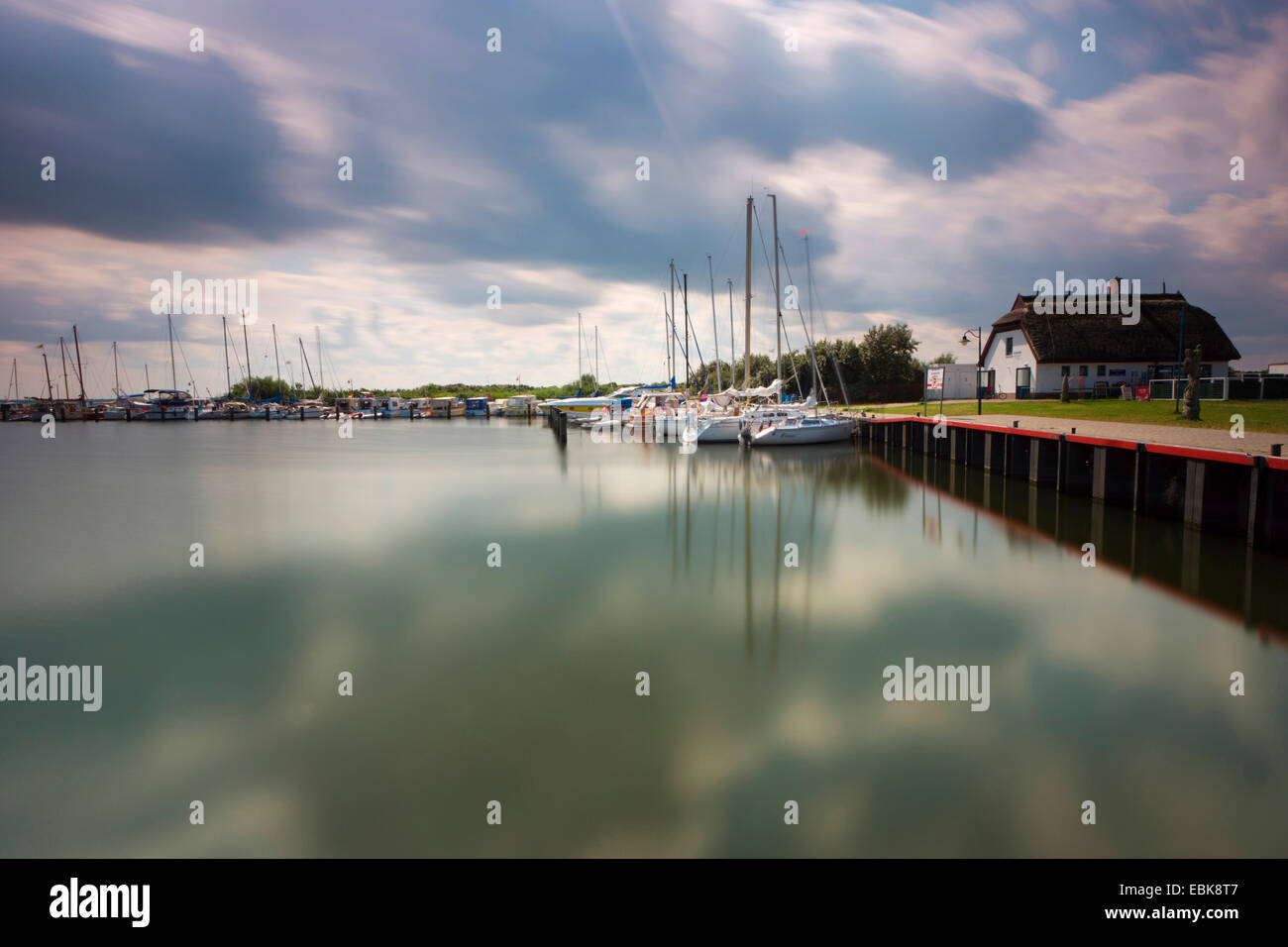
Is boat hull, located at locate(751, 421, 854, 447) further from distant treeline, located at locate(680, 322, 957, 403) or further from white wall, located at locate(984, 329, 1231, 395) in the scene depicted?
distant treeline, located at locate(680, 322, 957, 403)

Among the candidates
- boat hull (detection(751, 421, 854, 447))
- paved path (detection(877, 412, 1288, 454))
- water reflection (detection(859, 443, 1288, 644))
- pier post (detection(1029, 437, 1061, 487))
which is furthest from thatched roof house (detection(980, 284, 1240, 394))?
pier post (detection(1029, 437, 1061, 487))

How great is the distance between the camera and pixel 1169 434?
63.1 feet

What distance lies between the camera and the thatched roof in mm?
42031

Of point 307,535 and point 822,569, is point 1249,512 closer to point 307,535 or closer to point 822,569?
point 822,569

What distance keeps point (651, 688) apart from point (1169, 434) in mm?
18481

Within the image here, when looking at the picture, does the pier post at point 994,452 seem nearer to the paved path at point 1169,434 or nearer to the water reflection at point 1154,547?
the paved path at point 1169,434

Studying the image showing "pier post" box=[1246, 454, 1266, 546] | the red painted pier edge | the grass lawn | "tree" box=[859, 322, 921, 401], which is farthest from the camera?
"tree" box=[859, 322, 921, 401]

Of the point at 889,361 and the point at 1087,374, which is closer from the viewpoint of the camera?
the point at 1087,374

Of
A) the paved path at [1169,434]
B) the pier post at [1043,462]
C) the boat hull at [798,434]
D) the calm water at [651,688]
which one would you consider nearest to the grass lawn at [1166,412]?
the paved path at [1169,434]

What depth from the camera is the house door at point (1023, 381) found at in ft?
144

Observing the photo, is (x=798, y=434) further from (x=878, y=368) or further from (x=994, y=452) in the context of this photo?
(x=878, y=368)

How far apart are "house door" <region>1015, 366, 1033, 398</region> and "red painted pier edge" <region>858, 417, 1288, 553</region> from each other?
1917 cm

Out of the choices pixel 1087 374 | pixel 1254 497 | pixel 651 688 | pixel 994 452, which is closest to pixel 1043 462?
pixel 994 452

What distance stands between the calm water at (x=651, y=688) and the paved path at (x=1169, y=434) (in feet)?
7.34
